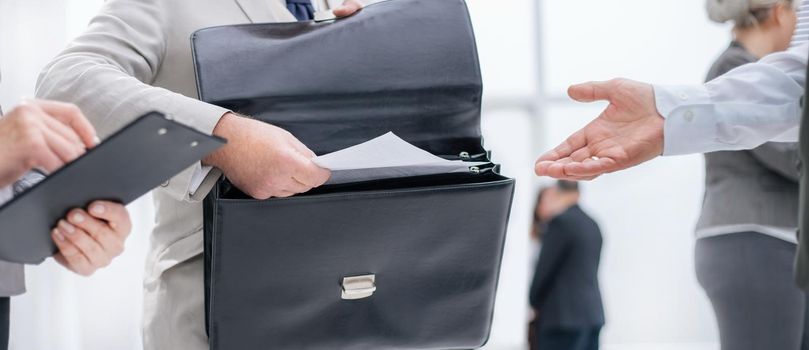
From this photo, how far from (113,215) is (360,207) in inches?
11.8

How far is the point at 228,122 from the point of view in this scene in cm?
104

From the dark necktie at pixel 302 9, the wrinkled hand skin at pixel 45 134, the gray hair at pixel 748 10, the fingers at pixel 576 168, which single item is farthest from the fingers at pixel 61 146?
the gray hair at pixel 748 10

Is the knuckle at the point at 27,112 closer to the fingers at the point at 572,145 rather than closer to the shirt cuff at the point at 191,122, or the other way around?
the shirt cuff at the point at 191,122

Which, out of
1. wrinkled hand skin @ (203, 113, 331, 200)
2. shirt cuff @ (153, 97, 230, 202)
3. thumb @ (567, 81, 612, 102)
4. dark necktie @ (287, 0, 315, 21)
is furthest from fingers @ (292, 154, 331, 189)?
thumb @ (567, 81, 612, 102)

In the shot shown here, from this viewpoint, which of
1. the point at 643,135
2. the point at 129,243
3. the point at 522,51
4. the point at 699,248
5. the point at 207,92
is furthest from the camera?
the point at 522,51

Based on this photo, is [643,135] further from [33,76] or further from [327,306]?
[33,76]

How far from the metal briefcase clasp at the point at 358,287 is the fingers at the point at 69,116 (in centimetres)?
38

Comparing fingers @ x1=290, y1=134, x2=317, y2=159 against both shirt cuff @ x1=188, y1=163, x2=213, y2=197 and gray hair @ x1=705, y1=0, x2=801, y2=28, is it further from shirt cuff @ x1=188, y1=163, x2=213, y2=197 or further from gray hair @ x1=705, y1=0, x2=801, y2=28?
gray hair @ x1=705, y1=0, x2=801, y2=28

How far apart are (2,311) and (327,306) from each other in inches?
16.7

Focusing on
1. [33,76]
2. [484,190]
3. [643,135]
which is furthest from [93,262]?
[33,76]

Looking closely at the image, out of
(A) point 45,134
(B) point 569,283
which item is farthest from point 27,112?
(B) point 569,283

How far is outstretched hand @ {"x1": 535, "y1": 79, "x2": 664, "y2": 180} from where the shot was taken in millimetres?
1291

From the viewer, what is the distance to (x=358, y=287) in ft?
3.72

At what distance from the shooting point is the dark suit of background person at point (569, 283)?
360cm
